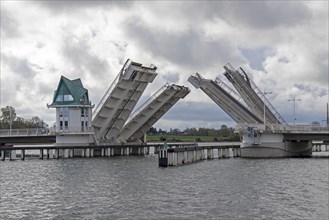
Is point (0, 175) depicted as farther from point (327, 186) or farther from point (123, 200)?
point (327, 186)

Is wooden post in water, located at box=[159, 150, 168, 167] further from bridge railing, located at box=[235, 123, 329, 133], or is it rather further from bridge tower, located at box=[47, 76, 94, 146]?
bridge tower, located at box=[47, 76, 94, 146]

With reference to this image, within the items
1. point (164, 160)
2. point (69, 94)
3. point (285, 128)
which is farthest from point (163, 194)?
point (69, 94)

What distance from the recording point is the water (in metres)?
20.1

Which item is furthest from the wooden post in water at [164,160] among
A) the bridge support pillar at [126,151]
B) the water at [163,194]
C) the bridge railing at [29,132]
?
the bridge railing at [29,132]

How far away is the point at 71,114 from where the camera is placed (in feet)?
190

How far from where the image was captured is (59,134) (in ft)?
189

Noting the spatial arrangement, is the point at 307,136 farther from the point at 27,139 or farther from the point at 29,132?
the point at 27,139

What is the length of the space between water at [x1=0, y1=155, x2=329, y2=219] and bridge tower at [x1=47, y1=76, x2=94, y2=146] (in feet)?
63.2

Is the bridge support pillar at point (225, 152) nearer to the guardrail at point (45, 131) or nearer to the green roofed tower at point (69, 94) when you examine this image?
the guardrail at point (45, 131)

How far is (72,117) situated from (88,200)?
3531 centimetres

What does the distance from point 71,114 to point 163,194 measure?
113 ft

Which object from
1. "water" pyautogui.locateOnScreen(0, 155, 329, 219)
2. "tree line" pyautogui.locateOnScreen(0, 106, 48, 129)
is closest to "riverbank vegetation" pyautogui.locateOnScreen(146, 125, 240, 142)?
"tree line" pyautogui.locateOnScreen(0, 106, 48, 129)

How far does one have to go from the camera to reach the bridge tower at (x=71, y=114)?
57.3 m

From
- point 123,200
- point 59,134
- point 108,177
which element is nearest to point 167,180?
point 108,177
